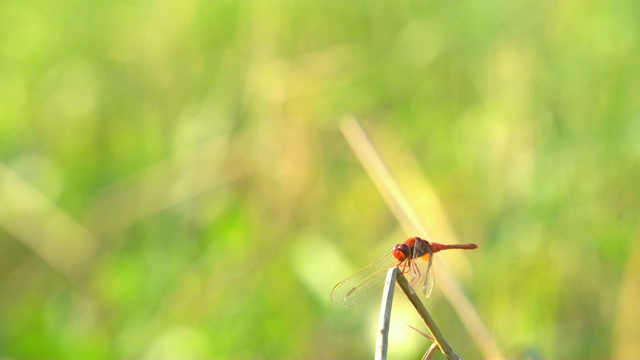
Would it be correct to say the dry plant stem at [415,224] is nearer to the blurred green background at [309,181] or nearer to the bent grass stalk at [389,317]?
the blurred green background at [309,181]

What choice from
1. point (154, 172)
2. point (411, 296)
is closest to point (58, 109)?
point (154, 172)

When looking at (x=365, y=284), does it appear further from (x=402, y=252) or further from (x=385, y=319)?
(x=385, y=319)

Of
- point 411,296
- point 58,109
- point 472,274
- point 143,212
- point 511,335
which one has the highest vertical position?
point 58,109

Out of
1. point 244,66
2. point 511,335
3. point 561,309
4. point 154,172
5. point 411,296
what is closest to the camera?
point 411,296

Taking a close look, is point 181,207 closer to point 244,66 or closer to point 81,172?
point 81,172

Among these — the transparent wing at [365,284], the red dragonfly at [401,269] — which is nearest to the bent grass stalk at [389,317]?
the red dragonfly at [401,269]

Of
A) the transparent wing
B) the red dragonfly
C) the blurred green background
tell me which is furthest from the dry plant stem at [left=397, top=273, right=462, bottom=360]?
the blurred green background

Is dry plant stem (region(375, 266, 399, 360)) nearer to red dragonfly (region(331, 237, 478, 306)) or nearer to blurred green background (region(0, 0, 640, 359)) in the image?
red dragonfly (region(331, 237, 478, 306))
